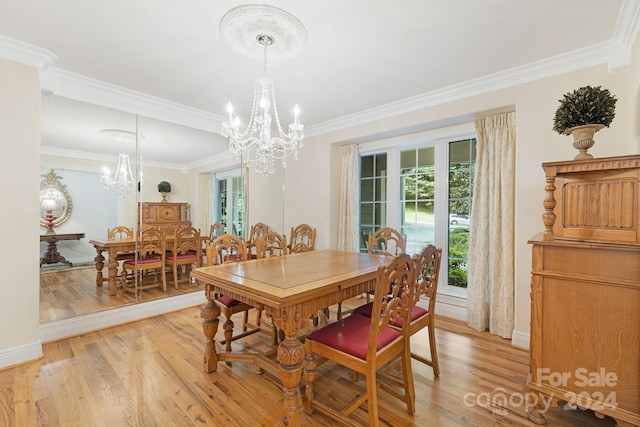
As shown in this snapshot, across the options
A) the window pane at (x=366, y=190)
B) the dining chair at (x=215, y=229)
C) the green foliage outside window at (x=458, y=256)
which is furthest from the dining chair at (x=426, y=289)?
the dining chair at (x=215, y=229)

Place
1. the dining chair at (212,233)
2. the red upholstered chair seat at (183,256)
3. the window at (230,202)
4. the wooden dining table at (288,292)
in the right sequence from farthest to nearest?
the window at (230,202), the dining chair at (212,233), the red upholstered chair seat at (183,256), the wooden dining table at (288,292)

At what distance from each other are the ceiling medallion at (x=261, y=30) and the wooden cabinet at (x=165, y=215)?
2216 millimetres

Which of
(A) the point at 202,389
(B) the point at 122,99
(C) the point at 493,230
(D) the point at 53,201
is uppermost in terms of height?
(B) the point at 122,99

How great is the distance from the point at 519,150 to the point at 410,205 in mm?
1361

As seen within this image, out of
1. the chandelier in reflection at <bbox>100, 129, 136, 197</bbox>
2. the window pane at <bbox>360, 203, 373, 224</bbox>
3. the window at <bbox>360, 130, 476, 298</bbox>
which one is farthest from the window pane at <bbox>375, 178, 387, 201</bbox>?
the chandelier in reflection at <bbox>100, 129, 136, 197</bbox>

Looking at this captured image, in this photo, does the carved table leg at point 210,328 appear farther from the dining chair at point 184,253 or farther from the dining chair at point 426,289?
the dining chair at point 184,253

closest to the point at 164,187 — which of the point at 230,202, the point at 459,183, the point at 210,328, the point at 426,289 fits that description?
the point at 230,202

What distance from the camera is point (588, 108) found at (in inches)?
63.9

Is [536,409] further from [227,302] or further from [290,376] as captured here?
[227,302]

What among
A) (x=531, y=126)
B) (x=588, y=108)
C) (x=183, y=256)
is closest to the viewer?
(x=588, y=108)

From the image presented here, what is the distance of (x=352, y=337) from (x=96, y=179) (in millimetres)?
3111

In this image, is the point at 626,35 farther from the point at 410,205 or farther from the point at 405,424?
the point at 405,424

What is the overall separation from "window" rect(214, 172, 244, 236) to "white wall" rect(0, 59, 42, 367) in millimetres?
1979

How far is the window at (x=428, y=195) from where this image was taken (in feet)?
10.7
